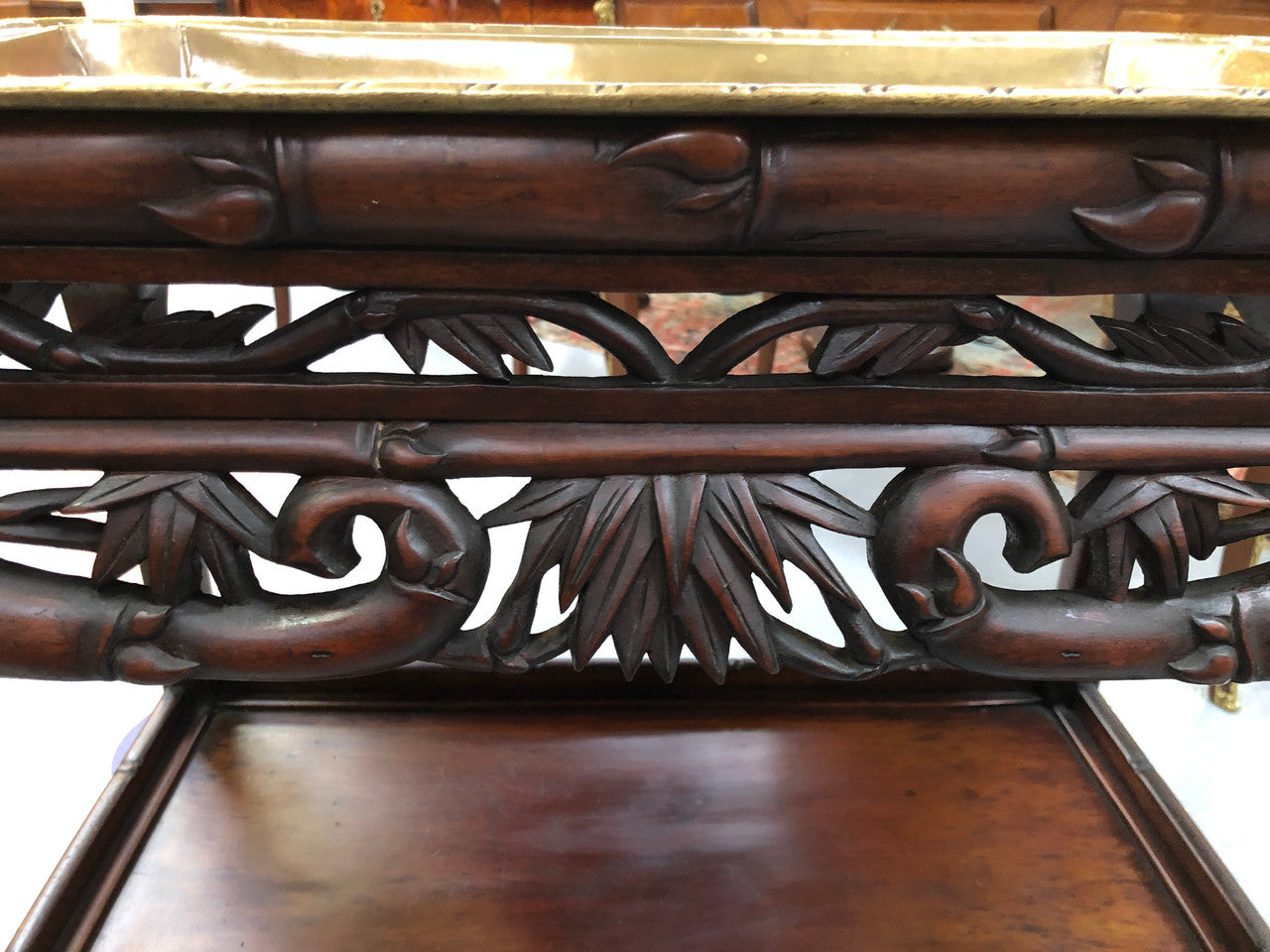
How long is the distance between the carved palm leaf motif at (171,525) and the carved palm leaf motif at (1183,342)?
0.46 m

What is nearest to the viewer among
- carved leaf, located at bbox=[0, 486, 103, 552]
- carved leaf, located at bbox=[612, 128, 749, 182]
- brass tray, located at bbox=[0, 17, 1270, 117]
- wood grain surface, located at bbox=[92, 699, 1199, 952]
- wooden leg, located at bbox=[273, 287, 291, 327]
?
carved leaf, located at bbox=[612, 128, 749, 182]

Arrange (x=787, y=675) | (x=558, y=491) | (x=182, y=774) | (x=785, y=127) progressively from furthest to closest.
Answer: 1. (x=787, y=675)
2. (x=182, y=774)
3. (x=558, y=491)
4. (x=785, y=127)

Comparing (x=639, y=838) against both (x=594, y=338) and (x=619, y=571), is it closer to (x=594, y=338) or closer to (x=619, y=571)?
(x=619, y=571)

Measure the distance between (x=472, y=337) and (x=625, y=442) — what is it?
0.31 ft

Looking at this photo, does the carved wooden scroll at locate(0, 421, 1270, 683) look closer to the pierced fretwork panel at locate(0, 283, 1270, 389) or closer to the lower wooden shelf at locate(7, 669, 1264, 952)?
the pierced fretwork panel at locate(0, 283, 1270, 389)

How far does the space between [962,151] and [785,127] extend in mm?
78

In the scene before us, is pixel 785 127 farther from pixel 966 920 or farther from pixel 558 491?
pixel 966 920

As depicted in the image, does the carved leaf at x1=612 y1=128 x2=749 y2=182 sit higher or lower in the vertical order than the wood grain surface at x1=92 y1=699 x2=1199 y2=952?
higher

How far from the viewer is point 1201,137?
1.28ft

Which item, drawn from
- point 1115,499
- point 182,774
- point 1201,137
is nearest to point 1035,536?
point 1115,499

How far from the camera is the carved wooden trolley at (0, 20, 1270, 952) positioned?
38cm

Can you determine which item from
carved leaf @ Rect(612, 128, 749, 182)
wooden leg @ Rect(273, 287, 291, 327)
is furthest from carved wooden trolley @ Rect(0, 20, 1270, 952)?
wooden leg @ Rect(273, 287, 291, 327)

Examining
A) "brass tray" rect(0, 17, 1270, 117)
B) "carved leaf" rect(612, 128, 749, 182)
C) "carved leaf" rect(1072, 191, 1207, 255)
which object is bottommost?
"carved leaf" rect(1072, 191, 1207, 255)

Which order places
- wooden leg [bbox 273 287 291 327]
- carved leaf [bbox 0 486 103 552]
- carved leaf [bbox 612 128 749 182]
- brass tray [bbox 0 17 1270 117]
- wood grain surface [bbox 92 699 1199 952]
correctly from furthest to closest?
wooden leg [bbox 273 287 291 327] → brass tray [bbox 0 17 1270 117] → wood grain surface [bbox 92 699 1199 952] → carved leaf [bbox 0 486 103 552] → carved leaf [bbox 612 128 749 182]
